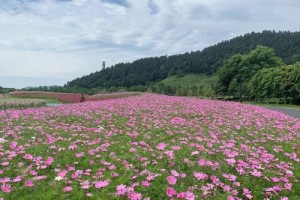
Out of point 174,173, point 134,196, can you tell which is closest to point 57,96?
point 174,173

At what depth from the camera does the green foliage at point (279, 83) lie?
61.8 meters

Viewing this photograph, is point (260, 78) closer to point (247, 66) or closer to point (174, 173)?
point (247, 66)

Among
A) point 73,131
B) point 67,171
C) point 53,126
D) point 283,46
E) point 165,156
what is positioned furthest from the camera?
point 283,46

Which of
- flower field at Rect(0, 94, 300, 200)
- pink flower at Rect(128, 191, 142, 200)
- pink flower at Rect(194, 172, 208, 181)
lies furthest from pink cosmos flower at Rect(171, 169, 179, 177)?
pink flower at Rect(128, 191, 142, 200)

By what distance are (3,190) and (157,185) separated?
10.1 feet

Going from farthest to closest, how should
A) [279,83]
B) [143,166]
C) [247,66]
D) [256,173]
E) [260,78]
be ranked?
1. [247,66]
2. [260,78]
3. [279,83]
4. [143,166]
5. [256,173]

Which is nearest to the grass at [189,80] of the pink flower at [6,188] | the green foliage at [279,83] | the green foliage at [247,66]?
the green foliage at [247,66]

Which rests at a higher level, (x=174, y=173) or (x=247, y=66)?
(x=247, y=66)

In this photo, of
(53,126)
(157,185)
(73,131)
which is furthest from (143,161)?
(53,126)

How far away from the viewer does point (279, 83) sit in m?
64.8

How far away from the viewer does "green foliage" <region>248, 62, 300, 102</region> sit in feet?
203

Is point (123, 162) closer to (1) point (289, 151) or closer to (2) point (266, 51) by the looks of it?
(1) point (289, 151)

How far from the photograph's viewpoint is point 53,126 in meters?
13.7

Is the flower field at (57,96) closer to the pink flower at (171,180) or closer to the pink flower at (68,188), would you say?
the pink flower at (171,180)
